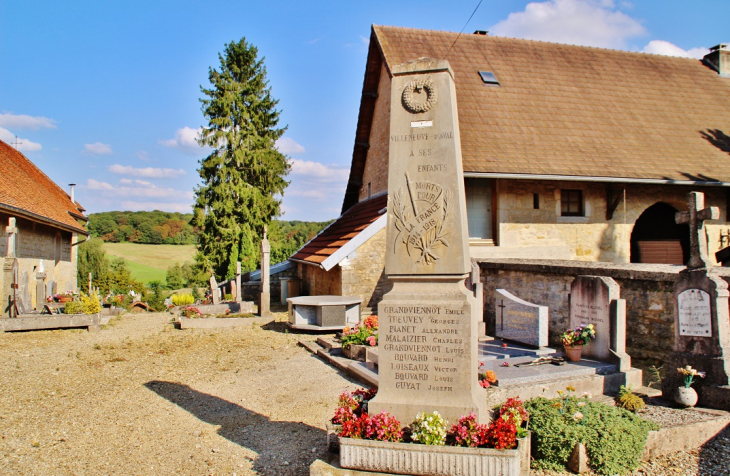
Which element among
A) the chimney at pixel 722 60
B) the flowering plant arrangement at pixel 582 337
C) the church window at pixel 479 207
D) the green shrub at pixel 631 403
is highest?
the chimney at pixel 722 60

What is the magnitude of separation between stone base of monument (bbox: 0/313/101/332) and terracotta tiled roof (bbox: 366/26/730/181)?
10.3m

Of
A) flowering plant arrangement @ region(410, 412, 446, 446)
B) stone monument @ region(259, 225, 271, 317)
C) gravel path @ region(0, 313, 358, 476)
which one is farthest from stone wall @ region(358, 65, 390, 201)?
flowering plant arrangement @ region(410, 412, 446, 446)

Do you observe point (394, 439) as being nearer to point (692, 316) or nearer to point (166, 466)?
point (166, 466)

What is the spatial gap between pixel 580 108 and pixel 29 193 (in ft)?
64.0

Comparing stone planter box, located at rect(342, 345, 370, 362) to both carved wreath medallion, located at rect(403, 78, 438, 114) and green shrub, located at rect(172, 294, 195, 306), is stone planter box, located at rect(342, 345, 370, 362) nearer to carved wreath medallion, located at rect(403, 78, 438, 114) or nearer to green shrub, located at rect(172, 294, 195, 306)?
carved wreath medallion, located at rect(403, 78, 438, 114)

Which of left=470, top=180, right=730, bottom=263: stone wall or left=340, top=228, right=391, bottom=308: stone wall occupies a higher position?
left=470, top=180, right=730, bottom=263: stone wall

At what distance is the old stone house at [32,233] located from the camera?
46.5 feet

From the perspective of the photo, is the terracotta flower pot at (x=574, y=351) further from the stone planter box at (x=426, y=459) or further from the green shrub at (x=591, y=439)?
the stone planter box at (x=426, y=459)

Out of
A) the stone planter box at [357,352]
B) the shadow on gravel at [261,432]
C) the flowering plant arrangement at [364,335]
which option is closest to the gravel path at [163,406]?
the shadow on gravel at [261,432]

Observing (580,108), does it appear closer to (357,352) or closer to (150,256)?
(357,352)

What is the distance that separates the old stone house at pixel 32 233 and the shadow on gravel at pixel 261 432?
9.57 meters

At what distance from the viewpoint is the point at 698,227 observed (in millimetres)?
7141

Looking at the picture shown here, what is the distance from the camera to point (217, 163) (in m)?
25.9

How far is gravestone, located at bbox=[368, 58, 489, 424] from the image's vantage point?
449cm
